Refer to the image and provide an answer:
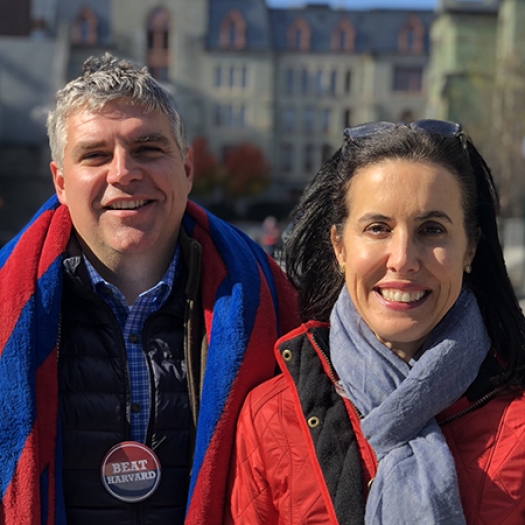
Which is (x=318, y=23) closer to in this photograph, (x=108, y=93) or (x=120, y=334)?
(x=108, y=93)

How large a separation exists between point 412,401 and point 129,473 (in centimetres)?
99

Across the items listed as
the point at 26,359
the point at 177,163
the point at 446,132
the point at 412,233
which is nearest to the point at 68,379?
the point at 26,359

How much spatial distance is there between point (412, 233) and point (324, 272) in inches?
20.3

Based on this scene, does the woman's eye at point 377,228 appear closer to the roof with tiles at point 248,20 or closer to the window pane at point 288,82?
the roof with tiles at point 248,20

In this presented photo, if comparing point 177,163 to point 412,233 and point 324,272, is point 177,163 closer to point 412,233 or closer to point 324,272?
point 324,272

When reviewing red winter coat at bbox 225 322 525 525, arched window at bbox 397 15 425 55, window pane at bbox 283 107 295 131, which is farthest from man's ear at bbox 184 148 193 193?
arched window at bbox 397 15 425 55

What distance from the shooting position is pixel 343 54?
2330 inches

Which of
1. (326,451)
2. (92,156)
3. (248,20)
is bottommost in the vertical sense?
(326,451)

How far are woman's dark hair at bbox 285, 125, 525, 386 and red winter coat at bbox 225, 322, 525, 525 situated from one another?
0.50 ft

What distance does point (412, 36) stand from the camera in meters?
60.1

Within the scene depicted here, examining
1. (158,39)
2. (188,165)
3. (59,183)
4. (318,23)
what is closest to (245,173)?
(158,39)

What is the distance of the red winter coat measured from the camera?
7.43 feet

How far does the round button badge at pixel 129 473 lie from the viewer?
272 centimetres

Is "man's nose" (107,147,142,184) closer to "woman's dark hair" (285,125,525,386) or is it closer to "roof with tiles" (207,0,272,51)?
"woman's dark hair" (285,125,525,386)
